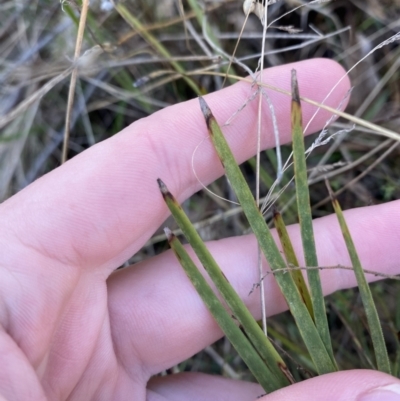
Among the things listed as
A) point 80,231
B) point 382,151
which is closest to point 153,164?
point 80,231

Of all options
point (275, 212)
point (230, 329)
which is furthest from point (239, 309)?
point (275, 212)

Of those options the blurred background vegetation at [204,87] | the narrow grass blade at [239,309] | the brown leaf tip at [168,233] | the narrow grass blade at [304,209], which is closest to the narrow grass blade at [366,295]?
the narrow grass blade at [304,209]

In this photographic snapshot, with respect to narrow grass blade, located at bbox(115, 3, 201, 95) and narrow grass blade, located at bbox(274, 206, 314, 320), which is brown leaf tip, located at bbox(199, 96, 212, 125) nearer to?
narrow grass blade, located at bbox(274, 206, 314, 320)

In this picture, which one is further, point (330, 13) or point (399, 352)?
point (330, 13)

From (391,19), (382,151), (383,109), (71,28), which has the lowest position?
(382,151)

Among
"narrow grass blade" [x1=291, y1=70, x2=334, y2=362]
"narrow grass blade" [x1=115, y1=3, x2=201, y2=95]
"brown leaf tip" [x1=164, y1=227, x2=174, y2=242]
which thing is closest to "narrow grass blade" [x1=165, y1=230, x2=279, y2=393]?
"brown leaf tip" [x1=164, y1=227, x2=174, y2=242]

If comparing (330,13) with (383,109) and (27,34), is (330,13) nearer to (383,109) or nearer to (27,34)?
(383,109)
